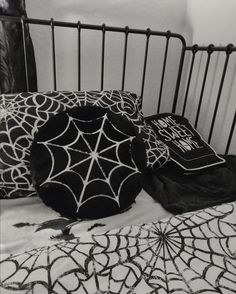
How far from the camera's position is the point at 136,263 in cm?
63

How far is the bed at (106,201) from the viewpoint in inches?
23.9

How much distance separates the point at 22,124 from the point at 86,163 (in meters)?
0.26

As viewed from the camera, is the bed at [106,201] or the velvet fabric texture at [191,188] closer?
the bed at [106,201]

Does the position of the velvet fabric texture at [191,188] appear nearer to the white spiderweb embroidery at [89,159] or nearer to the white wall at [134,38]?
the white spiderweb embroidery at [89,159]

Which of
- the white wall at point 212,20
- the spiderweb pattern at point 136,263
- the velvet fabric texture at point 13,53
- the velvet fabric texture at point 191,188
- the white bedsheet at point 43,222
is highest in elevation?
the white wall at point 212,20

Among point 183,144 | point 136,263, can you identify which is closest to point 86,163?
point 136,263

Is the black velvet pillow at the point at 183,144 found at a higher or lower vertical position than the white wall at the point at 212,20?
lower

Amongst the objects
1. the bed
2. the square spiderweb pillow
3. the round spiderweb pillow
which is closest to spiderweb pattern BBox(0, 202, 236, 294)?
the bed

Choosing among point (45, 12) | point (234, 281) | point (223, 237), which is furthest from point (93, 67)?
point (234, 281)

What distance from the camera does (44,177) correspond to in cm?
88

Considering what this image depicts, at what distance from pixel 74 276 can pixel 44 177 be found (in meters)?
0.37

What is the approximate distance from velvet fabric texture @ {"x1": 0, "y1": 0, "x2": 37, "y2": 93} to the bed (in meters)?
0.03

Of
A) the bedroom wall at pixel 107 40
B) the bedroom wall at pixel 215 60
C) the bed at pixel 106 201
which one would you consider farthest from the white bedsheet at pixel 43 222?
the bedroom wall at pixel 107 40

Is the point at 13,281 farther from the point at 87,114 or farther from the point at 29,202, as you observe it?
the point at 87,114
